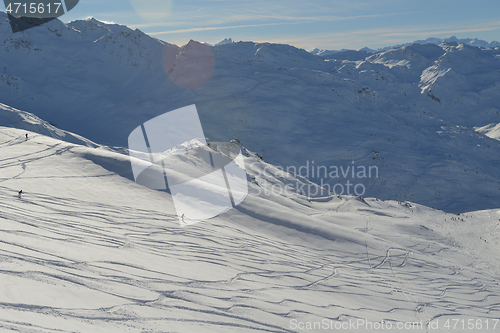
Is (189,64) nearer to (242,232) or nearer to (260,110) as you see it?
(260,110)

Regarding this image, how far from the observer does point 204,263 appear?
7.17m

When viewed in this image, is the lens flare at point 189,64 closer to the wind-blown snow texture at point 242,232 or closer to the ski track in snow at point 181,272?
the wind-blown snow texture at point 242,232

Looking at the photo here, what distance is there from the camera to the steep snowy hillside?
2688 centimetres

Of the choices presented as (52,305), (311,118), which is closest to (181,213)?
(52,305)

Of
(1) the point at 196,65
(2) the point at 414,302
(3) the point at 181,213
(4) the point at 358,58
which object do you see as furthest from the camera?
(4) the point at 358,58

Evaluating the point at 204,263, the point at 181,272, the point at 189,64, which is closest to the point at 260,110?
the point at 189,64

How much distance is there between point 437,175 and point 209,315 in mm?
26981

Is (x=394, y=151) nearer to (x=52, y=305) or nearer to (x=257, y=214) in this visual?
(x=257, y=214)

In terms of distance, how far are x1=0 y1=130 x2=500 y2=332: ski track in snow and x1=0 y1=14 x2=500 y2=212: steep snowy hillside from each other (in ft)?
47.5

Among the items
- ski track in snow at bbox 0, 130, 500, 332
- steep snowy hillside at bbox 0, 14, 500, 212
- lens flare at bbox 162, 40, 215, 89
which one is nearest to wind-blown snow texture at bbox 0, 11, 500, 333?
ski track in snow at bbox 0, 130, 500, 332

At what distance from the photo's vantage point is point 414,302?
26.0ft

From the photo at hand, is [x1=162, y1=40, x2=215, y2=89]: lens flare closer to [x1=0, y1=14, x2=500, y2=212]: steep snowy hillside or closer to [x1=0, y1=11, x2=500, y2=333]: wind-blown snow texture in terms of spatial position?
[x1=0, y1=14, x2=500, y2=212]: steep snowy hillside

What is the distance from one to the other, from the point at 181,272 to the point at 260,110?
95.4ft

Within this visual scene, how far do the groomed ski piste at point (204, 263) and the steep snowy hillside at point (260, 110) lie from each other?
41.6 feet
